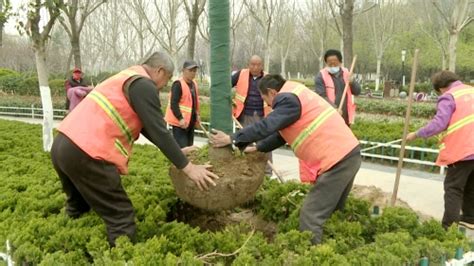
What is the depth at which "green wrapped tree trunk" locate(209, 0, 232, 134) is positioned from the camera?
363 cm

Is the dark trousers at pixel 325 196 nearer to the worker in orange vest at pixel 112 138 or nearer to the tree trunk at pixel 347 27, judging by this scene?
the worker in orange vest at pixel 112 138

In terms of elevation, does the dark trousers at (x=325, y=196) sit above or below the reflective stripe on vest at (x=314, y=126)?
below

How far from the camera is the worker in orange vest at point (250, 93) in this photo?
6176 mm

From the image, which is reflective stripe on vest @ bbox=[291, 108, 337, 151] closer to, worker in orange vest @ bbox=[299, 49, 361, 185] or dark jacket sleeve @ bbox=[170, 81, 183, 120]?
worker in orange vest @ bbox=[299, 49, 361, 185]

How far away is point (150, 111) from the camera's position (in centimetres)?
292

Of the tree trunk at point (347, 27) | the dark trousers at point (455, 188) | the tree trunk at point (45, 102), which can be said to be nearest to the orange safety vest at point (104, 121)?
the dark trousers at point (455, 188)

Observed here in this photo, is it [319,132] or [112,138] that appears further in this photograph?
[319,132]

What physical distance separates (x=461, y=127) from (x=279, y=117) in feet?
6.96

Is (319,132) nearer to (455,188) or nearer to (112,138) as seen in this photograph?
(112,138)

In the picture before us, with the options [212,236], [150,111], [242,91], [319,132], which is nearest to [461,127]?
[319,132]

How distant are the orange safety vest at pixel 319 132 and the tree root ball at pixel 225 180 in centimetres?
40

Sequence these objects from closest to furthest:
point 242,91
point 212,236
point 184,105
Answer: point 212,236
point 242,91
point 184,105

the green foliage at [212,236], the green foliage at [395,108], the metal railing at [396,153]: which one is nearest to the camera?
the green foliage at [212,236]

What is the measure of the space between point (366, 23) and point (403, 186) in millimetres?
32408
